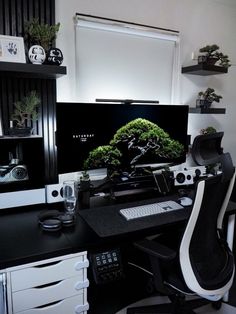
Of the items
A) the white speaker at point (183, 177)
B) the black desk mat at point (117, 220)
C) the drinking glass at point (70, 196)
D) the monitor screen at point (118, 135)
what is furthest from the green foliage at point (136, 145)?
the black desk mat at point (117, 220)

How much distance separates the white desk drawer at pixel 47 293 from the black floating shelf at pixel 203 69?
6.43 ft

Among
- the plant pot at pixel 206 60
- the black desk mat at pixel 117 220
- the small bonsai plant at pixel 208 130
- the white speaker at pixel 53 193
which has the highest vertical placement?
the plant pot at pixel 206 60

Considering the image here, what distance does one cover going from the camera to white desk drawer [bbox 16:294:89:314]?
52.4 inches

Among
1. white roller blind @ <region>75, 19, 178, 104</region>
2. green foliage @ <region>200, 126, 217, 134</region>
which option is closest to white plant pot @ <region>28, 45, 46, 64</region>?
white roller blind @ <region>75, 19, 178, 104</region>

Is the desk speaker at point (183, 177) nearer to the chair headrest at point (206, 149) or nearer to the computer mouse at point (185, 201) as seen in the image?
the chair headrest at point (206, 149)

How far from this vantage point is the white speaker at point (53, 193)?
1.86m

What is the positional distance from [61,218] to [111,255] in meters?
0.47

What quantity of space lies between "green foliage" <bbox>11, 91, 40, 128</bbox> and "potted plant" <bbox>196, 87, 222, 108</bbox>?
1.51m

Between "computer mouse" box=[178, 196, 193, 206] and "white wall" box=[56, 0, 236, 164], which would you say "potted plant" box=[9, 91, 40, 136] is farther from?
"computer mouse" box=[178, 196, 193, 206]

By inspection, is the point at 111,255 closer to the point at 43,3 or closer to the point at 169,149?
the point at 169,149

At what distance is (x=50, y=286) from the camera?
4.40 feet

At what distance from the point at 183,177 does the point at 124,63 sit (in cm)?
106

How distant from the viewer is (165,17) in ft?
8.02

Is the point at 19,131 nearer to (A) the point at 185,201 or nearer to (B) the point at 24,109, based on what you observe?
(B) the point at 24,109
